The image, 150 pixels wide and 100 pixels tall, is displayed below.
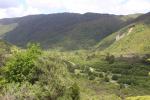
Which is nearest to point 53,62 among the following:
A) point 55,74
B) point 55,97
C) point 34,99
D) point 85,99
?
point 55,74

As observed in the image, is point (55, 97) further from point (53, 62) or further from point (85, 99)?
point (85, 99)

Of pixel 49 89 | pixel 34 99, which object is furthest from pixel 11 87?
pixel 49 89

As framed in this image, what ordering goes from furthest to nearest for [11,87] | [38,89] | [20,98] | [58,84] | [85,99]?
[85,99] < [58,84] < [38,89] < [11,87] < [20,98]

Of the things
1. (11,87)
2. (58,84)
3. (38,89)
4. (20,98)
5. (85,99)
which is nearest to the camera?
(20,98)

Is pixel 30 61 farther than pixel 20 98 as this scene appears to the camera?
Yes

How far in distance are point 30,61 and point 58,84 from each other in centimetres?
703

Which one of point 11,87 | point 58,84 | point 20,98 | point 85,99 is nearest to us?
point 20,98

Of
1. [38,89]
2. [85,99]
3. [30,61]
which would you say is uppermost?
[30,61]

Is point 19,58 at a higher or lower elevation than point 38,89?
higher

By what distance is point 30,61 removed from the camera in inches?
2785

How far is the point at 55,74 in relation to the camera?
229 ft

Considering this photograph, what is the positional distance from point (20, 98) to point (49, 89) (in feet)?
36.3

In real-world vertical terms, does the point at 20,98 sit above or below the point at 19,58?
below

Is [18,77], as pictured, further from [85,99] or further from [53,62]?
[85,99]
